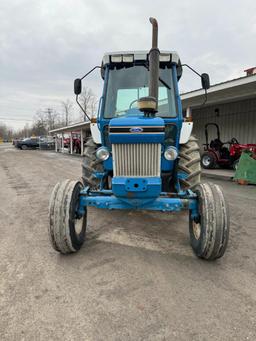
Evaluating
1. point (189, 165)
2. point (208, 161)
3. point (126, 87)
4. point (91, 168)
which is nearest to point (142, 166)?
point (189, 165)

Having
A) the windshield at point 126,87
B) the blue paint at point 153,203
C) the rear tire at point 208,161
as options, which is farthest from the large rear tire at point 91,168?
the rear tire at point 208,161

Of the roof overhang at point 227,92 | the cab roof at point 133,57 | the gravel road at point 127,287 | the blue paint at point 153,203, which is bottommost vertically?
the gravel road at point 127,287

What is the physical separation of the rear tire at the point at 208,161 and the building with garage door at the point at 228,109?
7.12ft

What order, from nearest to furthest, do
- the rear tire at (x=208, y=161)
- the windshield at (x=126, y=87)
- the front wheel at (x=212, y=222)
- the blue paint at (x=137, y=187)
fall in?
1. the front wheel at (x=212, y=222)
2. the blue paint at (x=137, y=187)
3. the windshield at (x=126, y=87)
4. the rear tire at (x=208, y=161)

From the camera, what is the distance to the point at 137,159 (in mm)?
2650

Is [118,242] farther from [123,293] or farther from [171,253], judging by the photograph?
[123,293]

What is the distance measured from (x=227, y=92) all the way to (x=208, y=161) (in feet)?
9.44

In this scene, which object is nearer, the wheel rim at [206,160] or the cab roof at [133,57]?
the cab roof at [133,57]

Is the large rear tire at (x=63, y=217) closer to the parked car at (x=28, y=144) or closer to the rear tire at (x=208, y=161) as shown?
the rear tire at (x=208, y=161)

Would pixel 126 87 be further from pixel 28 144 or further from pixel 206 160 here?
pixel 28 144

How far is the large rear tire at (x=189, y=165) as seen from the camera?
3.50 m

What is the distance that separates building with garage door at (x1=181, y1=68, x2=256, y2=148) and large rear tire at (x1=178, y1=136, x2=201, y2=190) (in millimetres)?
5452

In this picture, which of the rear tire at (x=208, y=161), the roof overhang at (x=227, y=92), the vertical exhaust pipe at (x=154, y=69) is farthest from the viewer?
the rear tire at (x=208, y=161)

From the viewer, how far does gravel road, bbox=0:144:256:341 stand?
1.83m
